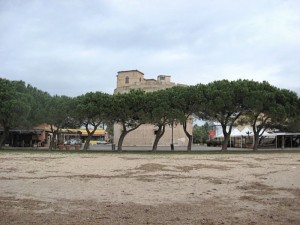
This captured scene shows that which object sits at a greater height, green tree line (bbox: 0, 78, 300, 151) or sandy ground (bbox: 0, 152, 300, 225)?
green tree line (bbox: 0, 78, 300, 151)

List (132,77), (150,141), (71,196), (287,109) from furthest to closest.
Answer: (132,77) < (150,141) < (287,109) < (71,196)

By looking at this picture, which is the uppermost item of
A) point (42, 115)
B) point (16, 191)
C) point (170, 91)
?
point (170, 91)

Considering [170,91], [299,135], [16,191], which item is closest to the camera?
[16,191]

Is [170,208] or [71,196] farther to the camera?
[71,196]

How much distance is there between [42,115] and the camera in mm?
46531

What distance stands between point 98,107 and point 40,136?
23.5 metres

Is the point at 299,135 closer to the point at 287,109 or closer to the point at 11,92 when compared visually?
the point at 287,109

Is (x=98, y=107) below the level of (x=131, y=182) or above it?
above

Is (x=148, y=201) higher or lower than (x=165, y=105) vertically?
lower

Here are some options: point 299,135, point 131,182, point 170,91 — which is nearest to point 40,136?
point 170,91

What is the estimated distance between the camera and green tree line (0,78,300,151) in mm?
42875

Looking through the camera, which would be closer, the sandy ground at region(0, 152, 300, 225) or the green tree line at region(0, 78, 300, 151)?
the sandy ground at region(0, 152, 300, 225)

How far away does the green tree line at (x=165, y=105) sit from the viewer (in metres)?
42.9

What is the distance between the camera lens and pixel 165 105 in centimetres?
4412
